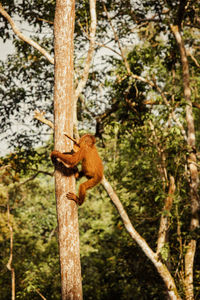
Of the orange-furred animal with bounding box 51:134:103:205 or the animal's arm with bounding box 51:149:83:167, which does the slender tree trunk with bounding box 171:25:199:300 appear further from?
the animal's arm with bounding box 51:149:83:167

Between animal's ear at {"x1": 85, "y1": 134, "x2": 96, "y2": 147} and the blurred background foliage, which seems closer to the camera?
animal's ear at {"x1": 85, "y1": 134, "x2": 96, "y2": 147}

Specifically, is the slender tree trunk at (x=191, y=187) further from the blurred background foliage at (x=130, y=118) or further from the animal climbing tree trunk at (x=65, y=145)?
the animal climbing tree trunk at (x=65, y=145)

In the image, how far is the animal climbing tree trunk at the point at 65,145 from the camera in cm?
338

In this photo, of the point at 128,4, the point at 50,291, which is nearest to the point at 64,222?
the point at 128,4

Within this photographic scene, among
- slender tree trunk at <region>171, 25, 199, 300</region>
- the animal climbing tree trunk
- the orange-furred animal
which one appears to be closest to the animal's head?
the orange-furred animal

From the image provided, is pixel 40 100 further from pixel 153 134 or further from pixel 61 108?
pixel 61 108

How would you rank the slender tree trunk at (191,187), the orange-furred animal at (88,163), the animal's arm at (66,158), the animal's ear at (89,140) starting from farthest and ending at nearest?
1. the slender tree trunk at (191,187)
2. the animal's ear at (89,140)
3. the orange-furred animal at (88,163)
4. the animal's arm at (66,158)

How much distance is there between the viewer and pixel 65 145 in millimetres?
3584

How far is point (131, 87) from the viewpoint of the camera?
8258 mm

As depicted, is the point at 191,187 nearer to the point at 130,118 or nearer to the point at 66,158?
the point at 130,118

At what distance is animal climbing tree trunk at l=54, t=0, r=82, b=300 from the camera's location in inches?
133

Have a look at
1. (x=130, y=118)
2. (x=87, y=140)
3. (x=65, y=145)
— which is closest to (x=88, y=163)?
(x=87, y=140)

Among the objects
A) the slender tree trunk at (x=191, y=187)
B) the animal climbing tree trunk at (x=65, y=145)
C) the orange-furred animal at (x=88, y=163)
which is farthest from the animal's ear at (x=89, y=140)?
the slender tree trunk at (x=191, y=187)

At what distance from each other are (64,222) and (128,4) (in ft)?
24.1
